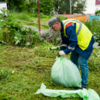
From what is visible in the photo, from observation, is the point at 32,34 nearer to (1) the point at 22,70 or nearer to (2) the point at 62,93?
(1) the point at 22,70

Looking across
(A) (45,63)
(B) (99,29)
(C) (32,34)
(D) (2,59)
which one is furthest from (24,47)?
(B) (99,29)

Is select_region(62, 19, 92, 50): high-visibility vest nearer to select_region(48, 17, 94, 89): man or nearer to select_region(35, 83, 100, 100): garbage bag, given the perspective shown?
select_region(48, 17, 94, 89): man

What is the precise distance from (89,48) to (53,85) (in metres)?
0.93

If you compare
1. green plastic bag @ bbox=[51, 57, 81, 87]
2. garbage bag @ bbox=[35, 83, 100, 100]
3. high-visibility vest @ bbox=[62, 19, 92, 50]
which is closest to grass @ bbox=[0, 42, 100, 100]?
garbage bag @ bbox=[35, 83, 100, 100]

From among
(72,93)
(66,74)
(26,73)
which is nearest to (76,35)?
(66,74)

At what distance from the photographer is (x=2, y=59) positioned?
3.60m

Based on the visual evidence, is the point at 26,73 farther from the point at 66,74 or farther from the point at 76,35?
the point at 76,35

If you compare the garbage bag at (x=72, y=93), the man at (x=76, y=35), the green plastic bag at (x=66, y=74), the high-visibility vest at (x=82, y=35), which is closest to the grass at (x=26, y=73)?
the garbage bag at (x=72, y=93)

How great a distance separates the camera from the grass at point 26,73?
2228 millimetres

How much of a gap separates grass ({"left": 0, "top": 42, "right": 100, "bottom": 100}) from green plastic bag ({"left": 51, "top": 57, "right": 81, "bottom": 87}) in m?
0.16

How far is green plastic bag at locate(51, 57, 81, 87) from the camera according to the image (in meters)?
2.30

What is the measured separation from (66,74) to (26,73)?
98 centimetres

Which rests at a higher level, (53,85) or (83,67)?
(83,67)

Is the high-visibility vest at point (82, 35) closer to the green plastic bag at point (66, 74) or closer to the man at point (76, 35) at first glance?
the man at point (76, 35)
